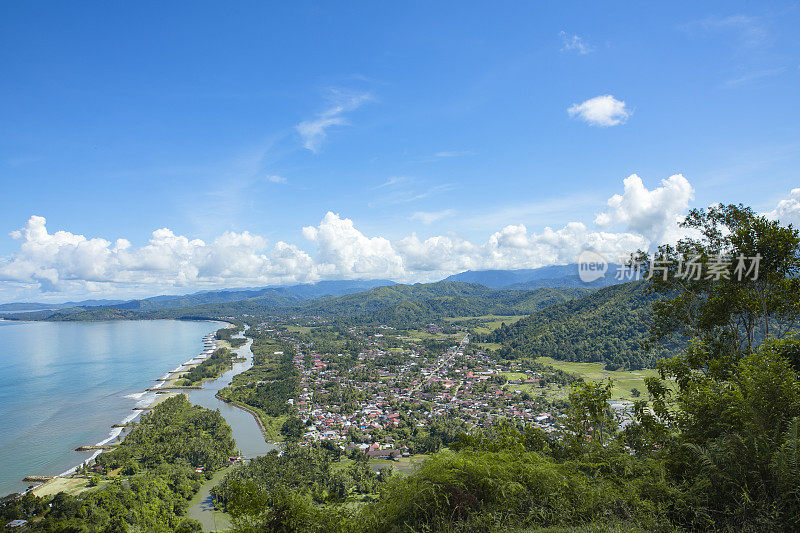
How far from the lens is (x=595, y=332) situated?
2163 inches

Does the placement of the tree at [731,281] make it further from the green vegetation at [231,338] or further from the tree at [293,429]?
the green vegetation at [231,338]

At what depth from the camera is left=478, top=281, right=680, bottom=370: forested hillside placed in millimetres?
48178

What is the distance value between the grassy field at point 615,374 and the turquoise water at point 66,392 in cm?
3773

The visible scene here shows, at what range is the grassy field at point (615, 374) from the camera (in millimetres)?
32631

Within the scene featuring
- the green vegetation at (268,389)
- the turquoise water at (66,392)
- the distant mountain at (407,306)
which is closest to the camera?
the turquoise water at (66,392)

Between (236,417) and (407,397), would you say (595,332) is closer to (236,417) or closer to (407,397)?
(407,397)

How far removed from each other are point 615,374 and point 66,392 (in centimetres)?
5628

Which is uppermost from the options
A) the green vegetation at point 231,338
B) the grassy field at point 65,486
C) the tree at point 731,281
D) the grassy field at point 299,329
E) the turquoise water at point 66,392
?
the tree at point 731,281

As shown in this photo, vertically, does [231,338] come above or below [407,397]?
above

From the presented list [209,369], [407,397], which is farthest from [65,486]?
[209,369]

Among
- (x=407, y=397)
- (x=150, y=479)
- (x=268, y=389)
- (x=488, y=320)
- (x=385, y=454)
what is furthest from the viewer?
(x=488, y=320)

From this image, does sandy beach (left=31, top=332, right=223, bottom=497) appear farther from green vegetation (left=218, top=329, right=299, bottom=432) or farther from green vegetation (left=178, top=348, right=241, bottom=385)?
green vegetation (left=218, top=329, right=299, bottom=432)

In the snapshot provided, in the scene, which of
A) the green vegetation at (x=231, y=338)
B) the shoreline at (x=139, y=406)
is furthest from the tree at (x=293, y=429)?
the green vegetation at (x=231, y=338)

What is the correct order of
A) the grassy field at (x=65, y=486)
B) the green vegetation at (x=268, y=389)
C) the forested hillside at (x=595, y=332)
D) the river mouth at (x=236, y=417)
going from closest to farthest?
1. the grassy field at (x=65, y=486)
2. the river mouth at (x=236, y=417)
3. the green vegetation at (x=268, y=389)
4. the forested hillside at (x=595, y=332)
